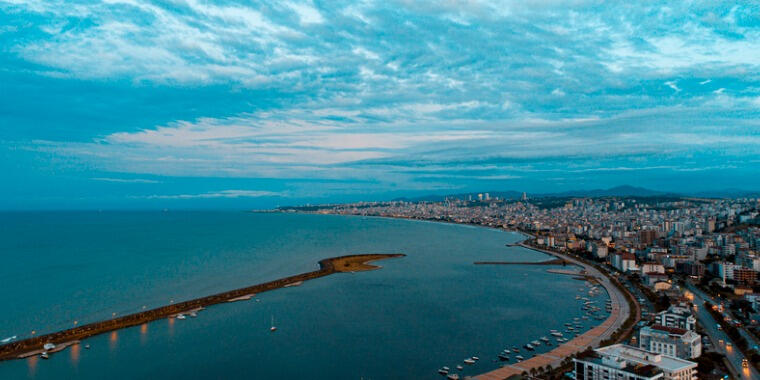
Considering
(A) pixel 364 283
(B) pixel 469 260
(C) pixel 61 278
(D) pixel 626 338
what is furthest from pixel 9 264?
(D) pixel 626 338

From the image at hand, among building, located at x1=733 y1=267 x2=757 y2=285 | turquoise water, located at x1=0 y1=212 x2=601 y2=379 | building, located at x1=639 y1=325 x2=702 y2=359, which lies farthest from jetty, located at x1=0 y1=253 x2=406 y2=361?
building, located at x1=733 y1=267 x2=757 y2=285

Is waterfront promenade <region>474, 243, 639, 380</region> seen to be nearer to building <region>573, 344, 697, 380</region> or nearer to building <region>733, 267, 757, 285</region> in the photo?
building <region>573, 344, 697, 380</region>

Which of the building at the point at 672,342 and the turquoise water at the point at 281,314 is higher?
the building at the point at 672,342

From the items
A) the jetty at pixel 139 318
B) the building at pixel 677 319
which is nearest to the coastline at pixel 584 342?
the building at pixel 677 319

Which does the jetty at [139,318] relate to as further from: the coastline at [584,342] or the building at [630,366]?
the building at [630,366]

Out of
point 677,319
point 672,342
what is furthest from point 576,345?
point 677,319

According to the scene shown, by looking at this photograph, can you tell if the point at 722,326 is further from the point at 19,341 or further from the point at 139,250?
the point at 139,250
